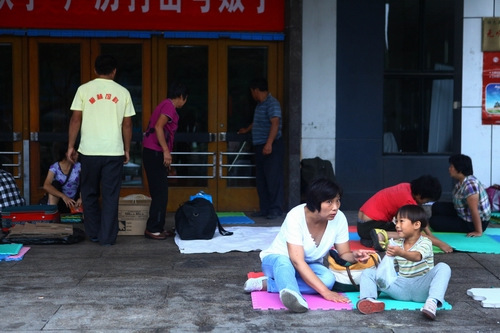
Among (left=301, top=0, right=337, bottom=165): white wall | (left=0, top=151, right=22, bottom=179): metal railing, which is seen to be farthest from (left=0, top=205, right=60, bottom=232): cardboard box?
(left=301, top=0, right=337, bottom=165): white wall

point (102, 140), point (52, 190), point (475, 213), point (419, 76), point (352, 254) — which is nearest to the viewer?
point (352, 254)

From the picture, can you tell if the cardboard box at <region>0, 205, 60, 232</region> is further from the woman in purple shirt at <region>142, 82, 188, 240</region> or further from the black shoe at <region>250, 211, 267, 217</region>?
the black shoe at <region>250, 211, 267, 217</region>

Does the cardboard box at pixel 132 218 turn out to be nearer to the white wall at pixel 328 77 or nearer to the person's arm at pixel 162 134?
the person's arm at pixel 162 134

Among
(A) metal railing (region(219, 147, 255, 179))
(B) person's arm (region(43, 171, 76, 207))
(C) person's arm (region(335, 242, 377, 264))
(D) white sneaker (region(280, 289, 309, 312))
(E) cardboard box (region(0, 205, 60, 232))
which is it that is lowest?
(D) white sneaker (region(280, 289, 309, 312))

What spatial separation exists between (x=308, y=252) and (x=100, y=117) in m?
3.05

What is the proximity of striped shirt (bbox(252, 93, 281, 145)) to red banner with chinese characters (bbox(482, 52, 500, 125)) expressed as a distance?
9.30ft

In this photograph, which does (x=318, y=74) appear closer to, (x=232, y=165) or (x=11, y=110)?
(x=232, y=165)

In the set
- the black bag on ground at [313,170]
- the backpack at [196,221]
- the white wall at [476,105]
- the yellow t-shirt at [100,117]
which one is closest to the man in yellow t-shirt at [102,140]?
the yellow t-shirt at [100,117]

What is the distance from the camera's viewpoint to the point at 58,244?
767cm

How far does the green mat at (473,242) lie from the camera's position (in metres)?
7.49

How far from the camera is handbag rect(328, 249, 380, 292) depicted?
554 centimetres

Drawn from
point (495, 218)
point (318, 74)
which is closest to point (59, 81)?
point (318, 74)

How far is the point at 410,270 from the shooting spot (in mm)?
5363

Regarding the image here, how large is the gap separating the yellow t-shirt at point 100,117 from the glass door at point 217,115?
2.47 m
